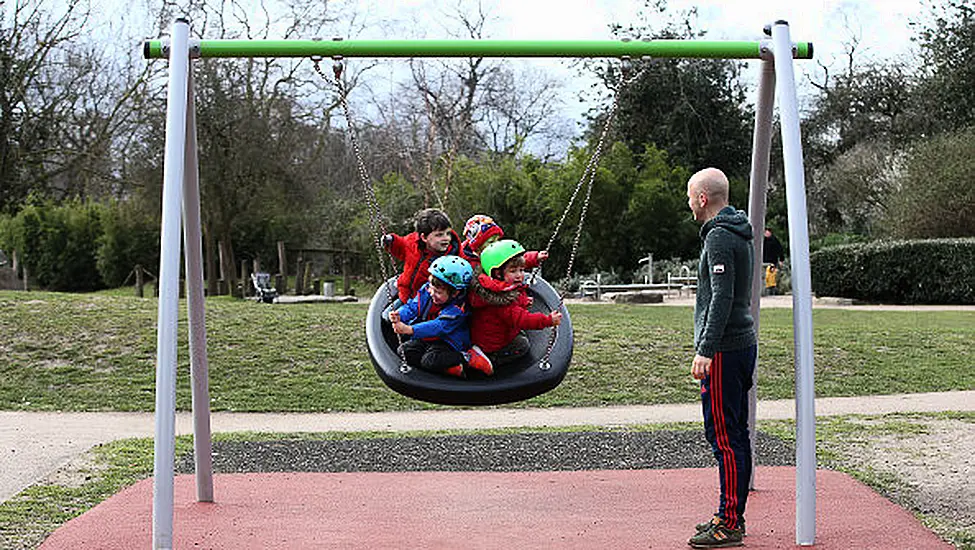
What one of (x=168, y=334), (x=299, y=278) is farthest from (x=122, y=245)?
(x=168, y=334)

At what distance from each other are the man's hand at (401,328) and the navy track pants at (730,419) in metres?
1.44

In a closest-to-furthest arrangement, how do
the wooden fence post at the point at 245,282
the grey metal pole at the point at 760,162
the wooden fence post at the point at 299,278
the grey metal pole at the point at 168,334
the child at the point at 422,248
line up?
1. the grey metal pole at the point at 168,334
2. the grey metal pole at the point at 760,162
3. the child at the point at 422,248
4. the wooden fence post at the point at 299,278
5. the wooden fence post at the point at 245,282

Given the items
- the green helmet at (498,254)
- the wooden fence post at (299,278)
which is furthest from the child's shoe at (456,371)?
the wooden fence post at (299,278)

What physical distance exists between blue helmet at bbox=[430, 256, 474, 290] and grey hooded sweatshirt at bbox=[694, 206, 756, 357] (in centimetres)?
120

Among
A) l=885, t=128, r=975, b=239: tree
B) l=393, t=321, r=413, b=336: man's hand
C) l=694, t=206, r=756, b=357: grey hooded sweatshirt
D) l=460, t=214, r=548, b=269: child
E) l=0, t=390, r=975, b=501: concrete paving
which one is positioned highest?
l=885, t=128, r=975, b=239: tree

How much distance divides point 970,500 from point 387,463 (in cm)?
338

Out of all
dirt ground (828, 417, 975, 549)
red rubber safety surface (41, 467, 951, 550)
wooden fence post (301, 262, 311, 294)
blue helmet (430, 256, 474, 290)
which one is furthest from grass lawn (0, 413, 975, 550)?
wooden fence post (301, 262, 311, 294)

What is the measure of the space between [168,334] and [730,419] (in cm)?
217

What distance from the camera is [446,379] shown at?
516 cm

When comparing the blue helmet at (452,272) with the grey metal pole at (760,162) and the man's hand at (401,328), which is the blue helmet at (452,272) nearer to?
the man's hand at (401,328)

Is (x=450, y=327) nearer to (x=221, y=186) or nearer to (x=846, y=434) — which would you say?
(x=846, y=434)

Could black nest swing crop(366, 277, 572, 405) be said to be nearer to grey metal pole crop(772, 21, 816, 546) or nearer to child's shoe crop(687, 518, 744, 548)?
child's shoe crop(687, 518, 744, 548)

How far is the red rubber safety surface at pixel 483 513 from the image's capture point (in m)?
4.76

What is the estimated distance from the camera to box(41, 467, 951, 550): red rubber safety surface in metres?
4.76
